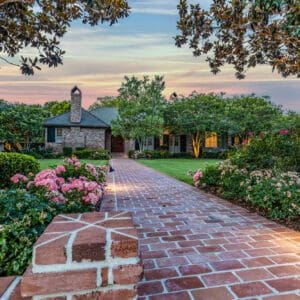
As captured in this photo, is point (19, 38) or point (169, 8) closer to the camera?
point (19, 38)

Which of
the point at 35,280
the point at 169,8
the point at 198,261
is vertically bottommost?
the point at 198,261

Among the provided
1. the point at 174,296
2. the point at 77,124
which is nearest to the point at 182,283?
the point at 174,296

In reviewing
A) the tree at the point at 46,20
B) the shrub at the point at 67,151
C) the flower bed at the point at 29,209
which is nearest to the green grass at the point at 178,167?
the flower bed at the point at 29,209

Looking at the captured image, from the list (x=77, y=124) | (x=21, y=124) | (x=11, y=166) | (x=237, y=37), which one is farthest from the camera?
(x=77, y=124)

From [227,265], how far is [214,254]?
0.29m

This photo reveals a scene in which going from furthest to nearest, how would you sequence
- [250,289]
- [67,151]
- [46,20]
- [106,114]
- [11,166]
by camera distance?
[106,114] → [67,151] → [11,166] → [46,20] → [250,289]

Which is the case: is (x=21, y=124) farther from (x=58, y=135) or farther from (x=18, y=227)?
(x=18, y=227)

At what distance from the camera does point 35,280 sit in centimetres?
117

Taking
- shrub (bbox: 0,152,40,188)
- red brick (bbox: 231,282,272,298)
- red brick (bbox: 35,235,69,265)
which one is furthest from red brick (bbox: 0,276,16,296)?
shrub (bbox: 0,152,40,188)

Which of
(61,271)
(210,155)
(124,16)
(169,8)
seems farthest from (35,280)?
(210,155)

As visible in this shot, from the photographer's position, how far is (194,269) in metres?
2.58

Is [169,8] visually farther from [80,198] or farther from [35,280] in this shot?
[35,280]

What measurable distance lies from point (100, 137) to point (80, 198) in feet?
A: 69.9

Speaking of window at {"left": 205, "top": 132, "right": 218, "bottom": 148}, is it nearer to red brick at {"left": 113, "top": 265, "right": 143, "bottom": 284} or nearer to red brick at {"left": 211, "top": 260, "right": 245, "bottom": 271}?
red brick at {"left": 211, "top": 260, "right": 245, "bottom": 271}
